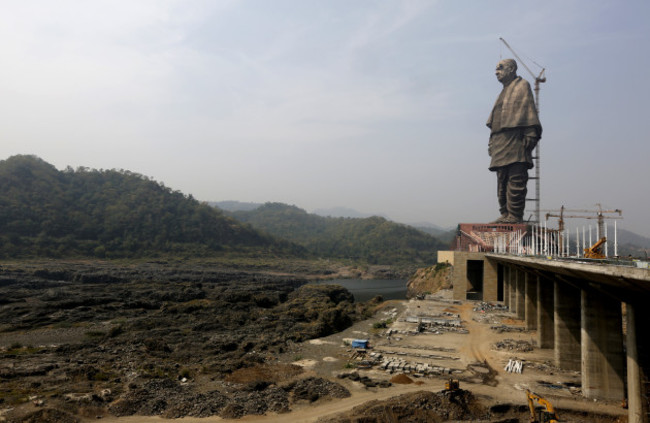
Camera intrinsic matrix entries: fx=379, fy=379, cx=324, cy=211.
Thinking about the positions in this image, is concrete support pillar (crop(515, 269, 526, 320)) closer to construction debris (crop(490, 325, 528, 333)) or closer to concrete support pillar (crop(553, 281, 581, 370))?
construction debris (crop(490, 325, 528, 333))

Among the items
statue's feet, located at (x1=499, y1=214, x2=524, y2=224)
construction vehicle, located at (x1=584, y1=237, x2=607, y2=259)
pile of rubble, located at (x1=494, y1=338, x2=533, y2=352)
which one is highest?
statue's feet, located at (x1=499, y1=214, x2=524, y2=224)

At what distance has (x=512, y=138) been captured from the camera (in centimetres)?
7788

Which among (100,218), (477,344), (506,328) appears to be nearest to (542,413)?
(477,344)

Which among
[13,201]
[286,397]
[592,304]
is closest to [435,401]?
[286,397]

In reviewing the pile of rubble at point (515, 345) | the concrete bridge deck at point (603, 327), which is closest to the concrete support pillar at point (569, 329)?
the concrete bridge deck at point (603, 327)

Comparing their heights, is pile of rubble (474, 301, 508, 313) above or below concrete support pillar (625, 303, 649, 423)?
below

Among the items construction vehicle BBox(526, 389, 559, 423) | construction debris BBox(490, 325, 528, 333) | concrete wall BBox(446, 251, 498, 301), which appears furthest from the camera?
concrete wall BBox(446, 251, 498, 301)

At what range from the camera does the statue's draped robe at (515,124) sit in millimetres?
76688

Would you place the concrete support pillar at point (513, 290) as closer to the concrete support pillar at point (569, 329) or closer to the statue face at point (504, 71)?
the concrete support pillar at point (569, 329)

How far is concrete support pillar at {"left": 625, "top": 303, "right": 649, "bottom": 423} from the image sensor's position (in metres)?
16.2

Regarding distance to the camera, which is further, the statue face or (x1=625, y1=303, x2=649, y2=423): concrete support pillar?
the statue face

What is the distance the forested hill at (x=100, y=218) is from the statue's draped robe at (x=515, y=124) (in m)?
102

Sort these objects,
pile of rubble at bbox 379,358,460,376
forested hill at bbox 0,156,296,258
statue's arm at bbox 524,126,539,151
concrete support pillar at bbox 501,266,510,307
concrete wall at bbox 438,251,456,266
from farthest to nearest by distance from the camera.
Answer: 1. forested hill at bbox 0,156,296,258
2. concrete wall at bbox 438,251,456,266
3. statue's arm at bbox 524,126,539,151
4. concrete support pillar at bbox 501,266,510,307
5. pile of rubble at bbox 379,358,460,376

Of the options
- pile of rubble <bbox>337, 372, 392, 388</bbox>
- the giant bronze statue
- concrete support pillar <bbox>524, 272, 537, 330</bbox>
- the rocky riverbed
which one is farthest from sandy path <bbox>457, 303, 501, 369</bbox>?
the giant bronze statue
